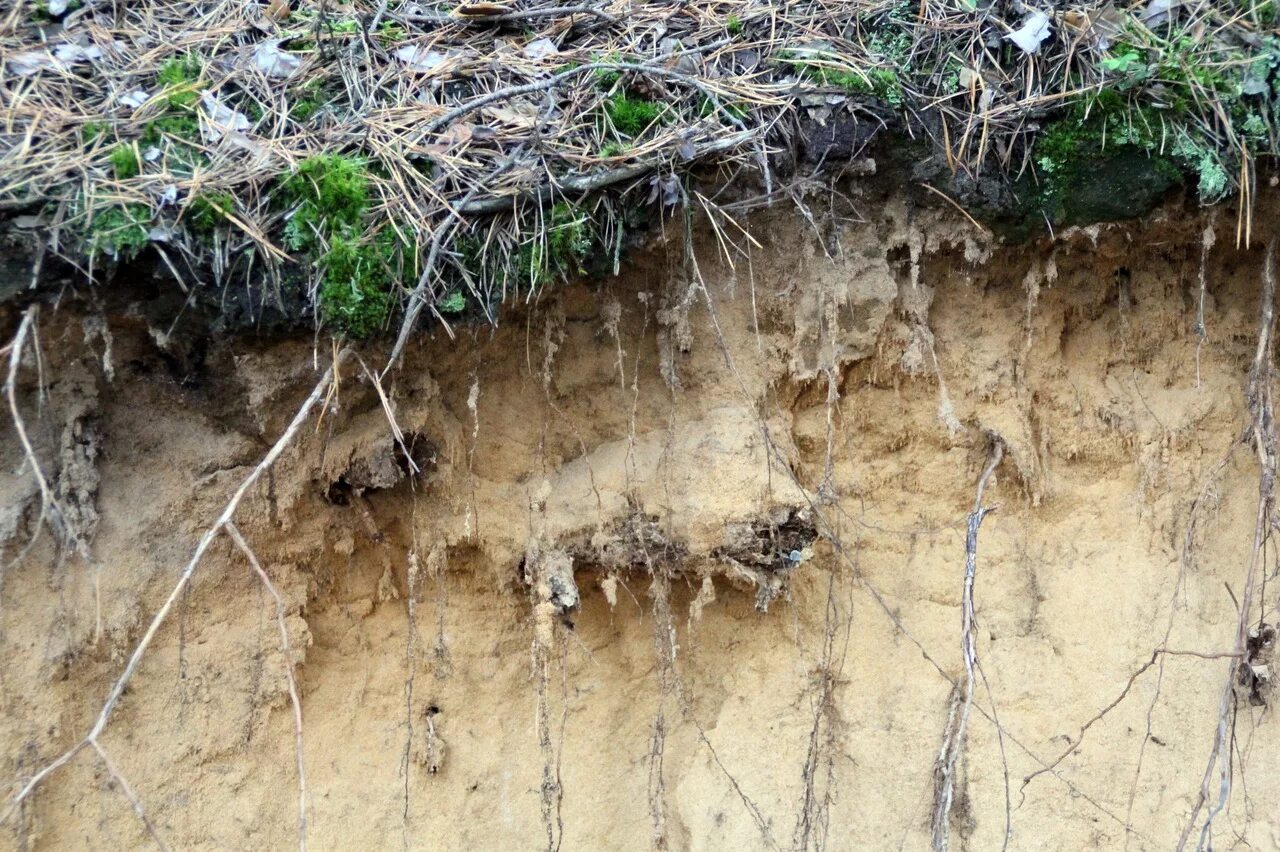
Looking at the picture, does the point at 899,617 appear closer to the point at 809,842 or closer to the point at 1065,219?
the point at 809,842

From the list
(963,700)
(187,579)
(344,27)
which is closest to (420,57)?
(344,27)

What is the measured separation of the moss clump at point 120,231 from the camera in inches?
96.9

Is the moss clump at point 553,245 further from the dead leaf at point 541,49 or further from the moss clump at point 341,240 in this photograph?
the dead leaf at point 541,49

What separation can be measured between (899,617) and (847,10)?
185 centimetres

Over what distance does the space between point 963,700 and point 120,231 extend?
271cm

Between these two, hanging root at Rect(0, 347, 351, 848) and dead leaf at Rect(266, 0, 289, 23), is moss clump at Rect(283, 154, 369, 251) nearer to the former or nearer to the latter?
hanging root at Rect(0, 347, 351, 848)

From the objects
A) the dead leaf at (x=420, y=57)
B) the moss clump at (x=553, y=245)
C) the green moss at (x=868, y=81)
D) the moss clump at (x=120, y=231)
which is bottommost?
the moss clump at (x=120, y=231)

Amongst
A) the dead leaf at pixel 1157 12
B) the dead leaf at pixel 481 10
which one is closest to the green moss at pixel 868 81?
the dead leaf at pixel 1157 12

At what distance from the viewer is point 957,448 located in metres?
3.17

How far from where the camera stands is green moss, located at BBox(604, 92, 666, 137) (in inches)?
108

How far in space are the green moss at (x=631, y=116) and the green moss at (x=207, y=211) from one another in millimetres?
1020

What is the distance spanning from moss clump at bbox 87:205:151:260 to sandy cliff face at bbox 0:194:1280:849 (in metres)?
0.39

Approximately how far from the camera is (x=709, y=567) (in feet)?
10.1

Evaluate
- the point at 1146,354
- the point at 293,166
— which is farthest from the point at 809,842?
the point at 293,166
